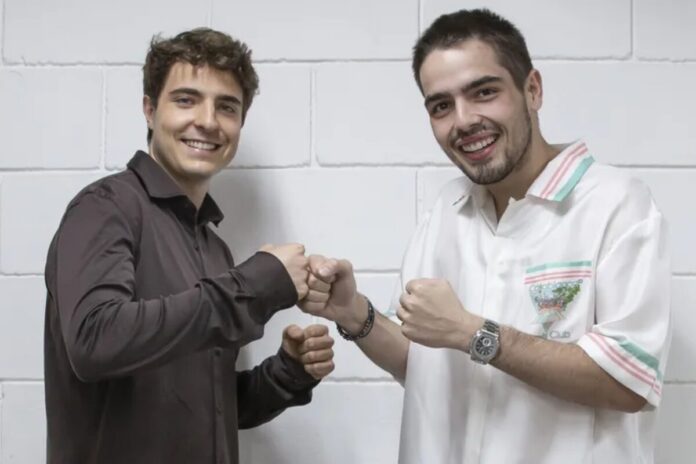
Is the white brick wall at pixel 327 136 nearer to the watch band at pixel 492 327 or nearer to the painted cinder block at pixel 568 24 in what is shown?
the painted cinder block at pixel 568 24

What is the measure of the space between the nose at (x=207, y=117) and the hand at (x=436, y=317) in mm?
481

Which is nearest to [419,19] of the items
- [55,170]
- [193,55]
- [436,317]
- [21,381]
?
[193,55]

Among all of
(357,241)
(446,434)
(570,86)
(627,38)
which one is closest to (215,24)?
(357,241)

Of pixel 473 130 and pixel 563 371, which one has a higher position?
pixel 473 130

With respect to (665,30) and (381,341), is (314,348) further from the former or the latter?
(665,30)

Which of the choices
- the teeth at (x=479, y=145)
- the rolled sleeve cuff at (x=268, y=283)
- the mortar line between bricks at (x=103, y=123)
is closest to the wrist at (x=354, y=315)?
the rolled sleeve cuff at (x=268, y=283)

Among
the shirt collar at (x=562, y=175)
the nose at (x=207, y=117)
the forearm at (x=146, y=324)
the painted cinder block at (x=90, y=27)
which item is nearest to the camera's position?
the forearm at (x=146, y=324)

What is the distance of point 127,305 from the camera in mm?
1173

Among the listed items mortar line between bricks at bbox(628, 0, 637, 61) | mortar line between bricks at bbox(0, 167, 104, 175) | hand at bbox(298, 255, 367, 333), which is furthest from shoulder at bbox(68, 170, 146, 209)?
mortar line between bricks at bbox(628, 0, 637, 61)

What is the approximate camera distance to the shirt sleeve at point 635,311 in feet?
4.16

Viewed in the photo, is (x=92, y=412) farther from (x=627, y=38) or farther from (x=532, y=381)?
(x=627, y=38)

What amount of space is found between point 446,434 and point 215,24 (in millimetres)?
1035

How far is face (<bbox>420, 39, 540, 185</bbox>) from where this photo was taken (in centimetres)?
141

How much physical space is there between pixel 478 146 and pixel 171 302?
0.60m
